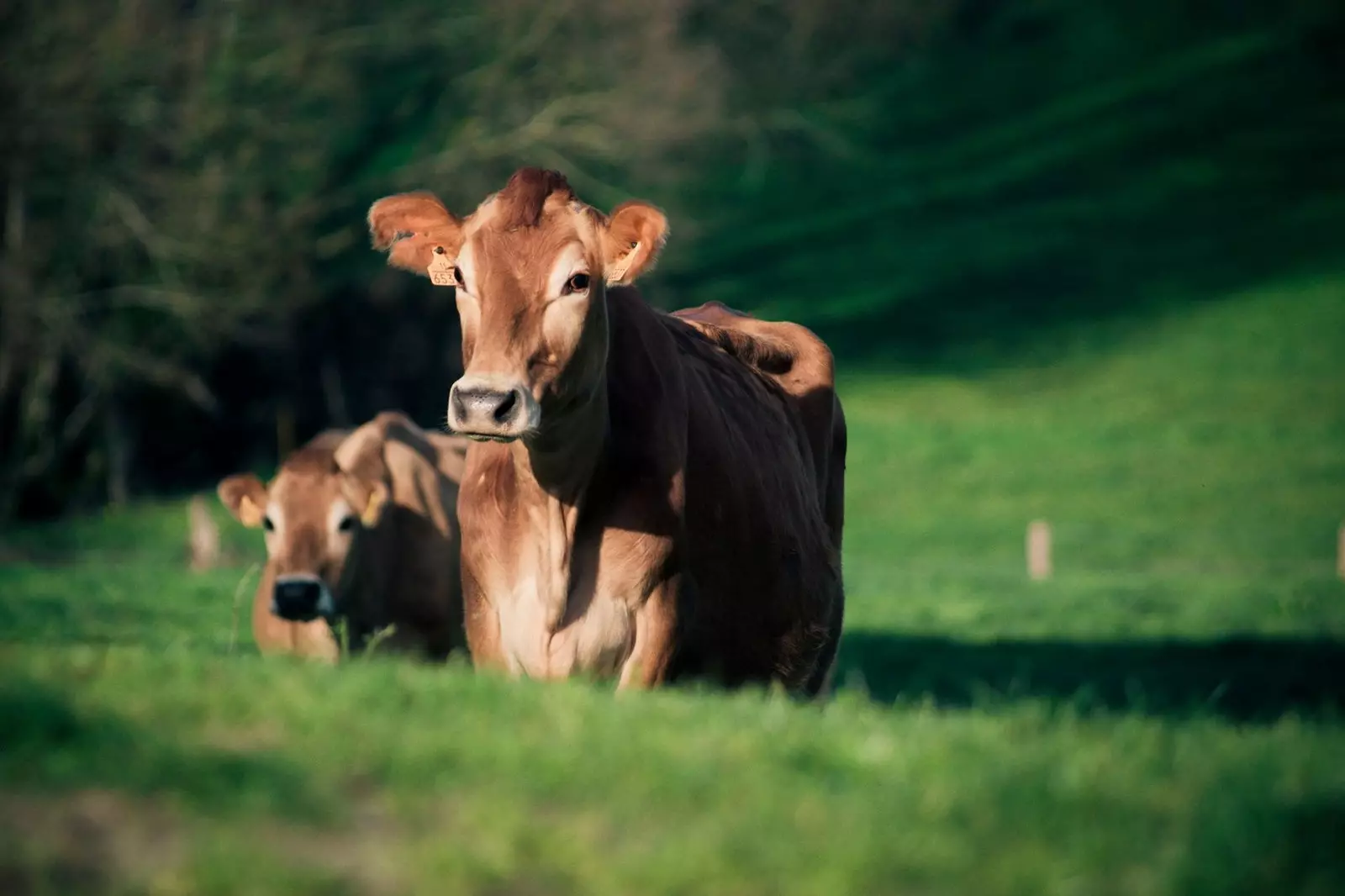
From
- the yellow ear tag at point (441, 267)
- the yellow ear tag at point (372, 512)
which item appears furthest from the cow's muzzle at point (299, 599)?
the yellow ear tag at point (441, 267)

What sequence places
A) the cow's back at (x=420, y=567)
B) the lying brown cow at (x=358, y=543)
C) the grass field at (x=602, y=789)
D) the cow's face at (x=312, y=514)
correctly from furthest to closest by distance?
the cow's back at (x=420, y=567) → the lying brown cow at (x=358, y=543) → the cow's face at (x=312, y=514) → the grass field at (x=602, y=789)

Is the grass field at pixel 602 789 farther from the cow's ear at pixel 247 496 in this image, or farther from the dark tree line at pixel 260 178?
the dark tree line at pixel 260 178

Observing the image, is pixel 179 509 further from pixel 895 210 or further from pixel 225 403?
pixel 895 210

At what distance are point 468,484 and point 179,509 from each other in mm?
26963

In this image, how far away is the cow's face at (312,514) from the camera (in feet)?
39.7

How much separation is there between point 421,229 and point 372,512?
485 cm

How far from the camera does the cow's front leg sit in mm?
7098

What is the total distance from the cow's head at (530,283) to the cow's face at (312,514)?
4664mm

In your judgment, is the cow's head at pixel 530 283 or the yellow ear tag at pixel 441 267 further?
the yellow ear tag at pixel 441 267

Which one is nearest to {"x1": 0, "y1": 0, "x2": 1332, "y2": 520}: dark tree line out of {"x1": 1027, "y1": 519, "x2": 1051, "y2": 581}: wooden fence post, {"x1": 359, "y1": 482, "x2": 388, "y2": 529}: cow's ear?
{"x1": 1027, "y1": 519, "x2": 1051, "y2": 581}: wooden fence post

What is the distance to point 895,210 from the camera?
176ft

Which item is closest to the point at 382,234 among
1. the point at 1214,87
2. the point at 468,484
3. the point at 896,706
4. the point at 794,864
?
the point at 468,484

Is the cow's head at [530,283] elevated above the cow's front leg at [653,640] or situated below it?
above

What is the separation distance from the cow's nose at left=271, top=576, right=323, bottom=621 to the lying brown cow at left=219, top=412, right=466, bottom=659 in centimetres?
7
